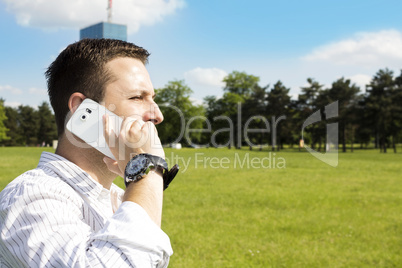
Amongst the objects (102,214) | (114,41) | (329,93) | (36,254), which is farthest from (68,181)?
(329,93)

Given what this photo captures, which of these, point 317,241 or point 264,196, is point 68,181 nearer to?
point 317,241

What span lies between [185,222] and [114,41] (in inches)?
356

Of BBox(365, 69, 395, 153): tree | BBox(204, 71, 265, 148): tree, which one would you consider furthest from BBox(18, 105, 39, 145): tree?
BBox(365, 69, 395, 153): tree

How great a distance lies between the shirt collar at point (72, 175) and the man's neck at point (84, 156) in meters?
0.08

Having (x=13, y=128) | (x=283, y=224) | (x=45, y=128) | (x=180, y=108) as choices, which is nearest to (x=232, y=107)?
(x=180, y=108)

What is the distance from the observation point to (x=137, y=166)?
1.71 metres

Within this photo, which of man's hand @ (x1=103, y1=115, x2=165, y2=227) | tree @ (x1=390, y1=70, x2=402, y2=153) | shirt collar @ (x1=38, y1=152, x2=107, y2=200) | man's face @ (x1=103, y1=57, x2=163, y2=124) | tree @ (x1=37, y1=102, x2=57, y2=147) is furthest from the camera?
tree @ (x1=37, y1=102, x2=57, y2=147)

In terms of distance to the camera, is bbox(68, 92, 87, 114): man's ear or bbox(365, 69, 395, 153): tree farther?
bbox(365, 69, 395, 153): tree

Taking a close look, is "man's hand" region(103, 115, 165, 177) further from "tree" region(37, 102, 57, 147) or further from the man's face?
"tree" region(37, 102, 57, 147)

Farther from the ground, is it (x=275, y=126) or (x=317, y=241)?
(x=275, y=126)

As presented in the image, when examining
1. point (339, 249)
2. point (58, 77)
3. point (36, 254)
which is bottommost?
point (339, 249)

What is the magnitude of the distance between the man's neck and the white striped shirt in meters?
0.33

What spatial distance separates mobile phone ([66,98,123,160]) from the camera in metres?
2.00

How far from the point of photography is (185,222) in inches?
420
